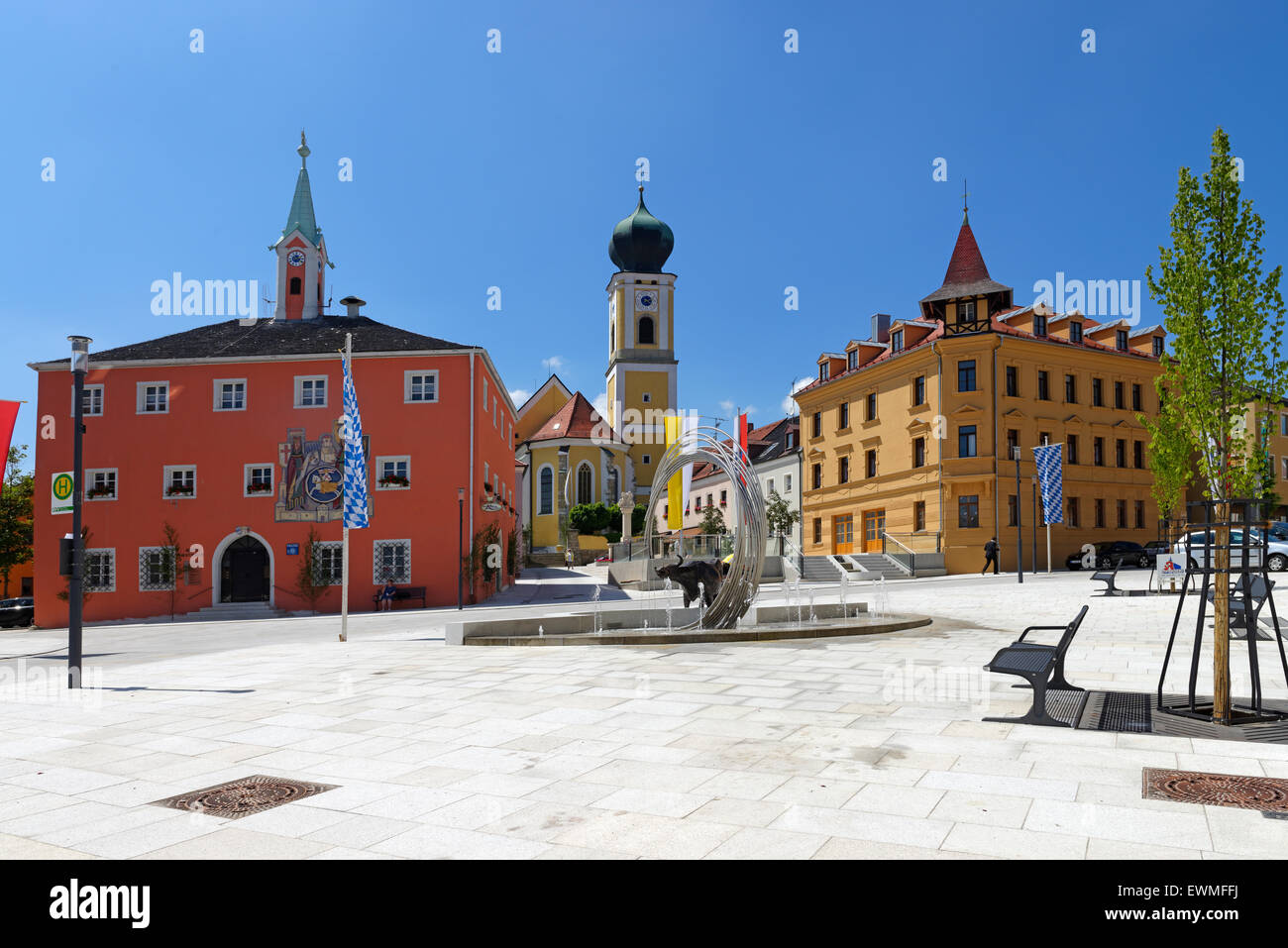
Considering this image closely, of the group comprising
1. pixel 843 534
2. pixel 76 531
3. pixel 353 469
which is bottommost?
pixel 843 534

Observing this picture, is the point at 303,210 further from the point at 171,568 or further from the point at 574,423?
the point at 574,423

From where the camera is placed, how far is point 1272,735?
23.5 ft

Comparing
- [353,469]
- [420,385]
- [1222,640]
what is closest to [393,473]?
[420,385]

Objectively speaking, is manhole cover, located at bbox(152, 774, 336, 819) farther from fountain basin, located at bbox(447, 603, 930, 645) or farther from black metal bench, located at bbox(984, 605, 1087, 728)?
fountain basin, located at bbox(447, 603, 930, 645)

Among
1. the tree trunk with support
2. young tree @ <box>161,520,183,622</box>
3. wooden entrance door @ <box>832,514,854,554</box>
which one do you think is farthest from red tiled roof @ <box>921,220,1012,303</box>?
the tree trunk with support

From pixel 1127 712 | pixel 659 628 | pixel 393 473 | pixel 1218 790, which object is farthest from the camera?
pixel 393 473

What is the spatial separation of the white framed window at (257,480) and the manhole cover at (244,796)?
1226 inches

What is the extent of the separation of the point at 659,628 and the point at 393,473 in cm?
1953

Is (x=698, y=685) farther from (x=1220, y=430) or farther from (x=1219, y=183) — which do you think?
(x=1219, y=183)

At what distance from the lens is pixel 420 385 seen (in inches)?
1419

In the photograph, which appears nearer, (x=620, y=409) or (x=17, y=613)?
(x=17, y=613)

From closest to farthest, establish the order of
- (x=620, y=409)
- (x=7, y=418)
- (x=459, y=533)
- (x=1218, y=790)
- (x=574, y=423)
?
(x=1218, y=790), (x=7, y=418), (x=459, y=533), (x=574, y=423), (x=620, y=409)

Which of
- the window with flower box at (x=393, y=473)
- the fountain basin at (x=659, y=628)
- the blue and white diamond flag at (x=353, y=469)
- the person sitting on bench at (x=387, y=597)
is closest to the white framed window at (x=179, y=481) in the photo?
the window with flower box at (x=393, y=473)
